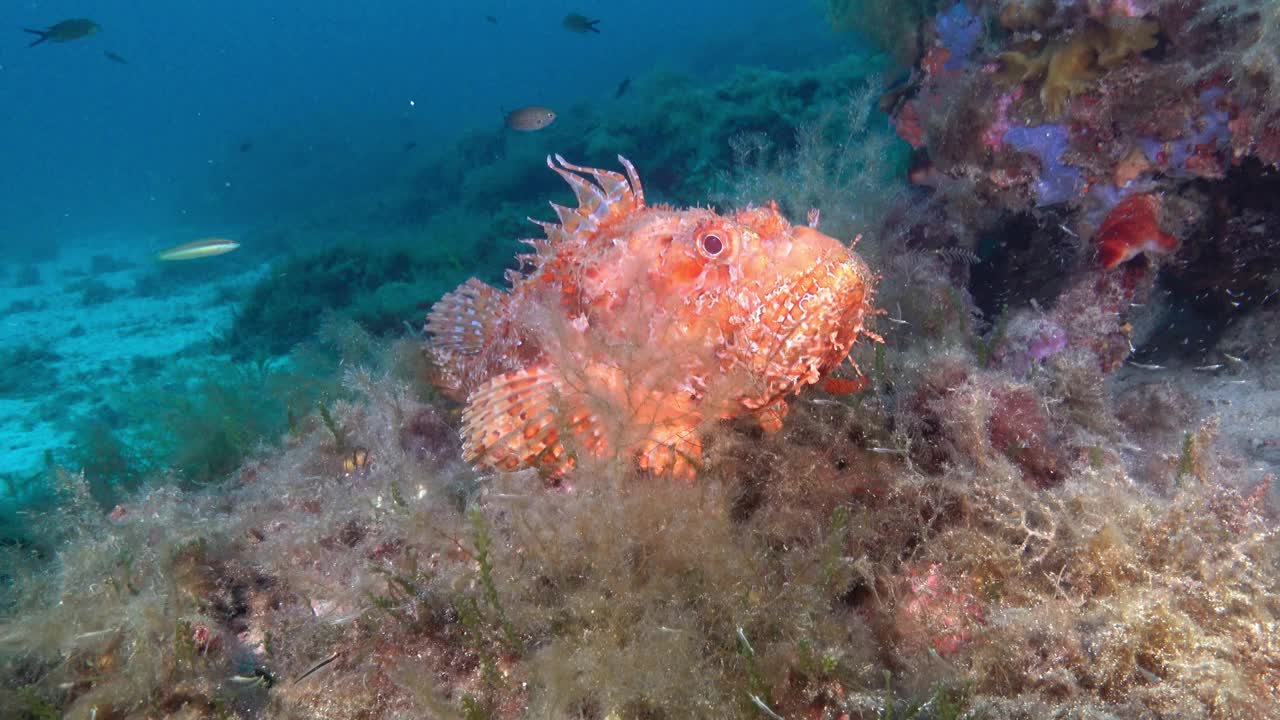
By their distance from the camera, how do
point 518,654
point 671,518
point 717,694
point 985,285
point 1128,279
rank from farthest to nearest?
point 985,285 → point 1128,279 → point 671,518 → point 518,654 → point 717,694

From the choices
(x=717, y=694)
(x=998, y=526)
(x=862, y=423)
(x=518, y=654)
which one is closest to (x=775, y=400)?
(x=862, y=423)

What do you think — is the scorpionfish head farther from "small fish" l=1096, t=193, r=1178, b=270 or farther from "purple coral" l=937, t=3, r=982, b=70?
"purple coral" l=937, t=3, r=982, b=70

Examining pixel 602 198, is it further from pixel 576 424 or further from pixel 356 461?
pixel 356 461

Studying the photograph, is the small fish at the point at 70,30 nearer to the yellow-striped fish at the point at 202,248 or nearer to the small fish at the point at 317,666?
the yellow-striped fish at the point at 202,248

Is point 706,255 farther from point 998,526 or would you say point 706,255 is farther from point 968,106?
point 968,106

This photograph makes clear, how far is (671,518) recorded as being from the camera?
274cm

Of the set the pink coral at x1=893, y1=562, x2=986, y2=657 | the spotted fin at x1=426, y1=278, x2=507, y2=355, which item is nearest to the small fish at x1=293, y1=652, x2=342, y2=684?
the spotted fin at x1=426, y1=278, x2=507, y2=355

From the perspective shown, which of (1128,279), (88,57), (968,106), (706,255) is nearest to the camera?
(706,255)

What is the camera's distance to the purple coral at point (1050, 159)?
16.5 ft

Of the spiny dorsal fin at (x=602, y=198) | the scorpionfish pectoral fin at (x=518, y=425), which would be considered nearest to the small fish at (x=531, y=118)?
the spiny dorsal fin at (x=602, y=198)

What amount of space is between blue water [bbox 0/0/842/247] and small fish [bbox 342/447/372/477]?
32.2 m

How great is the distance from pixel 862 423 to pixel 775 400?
20.3 inches

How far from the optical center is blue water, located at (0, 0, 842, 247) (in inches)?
2019

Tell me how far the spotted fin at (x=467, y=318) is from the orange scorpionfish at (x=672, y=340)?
97 centimetres
